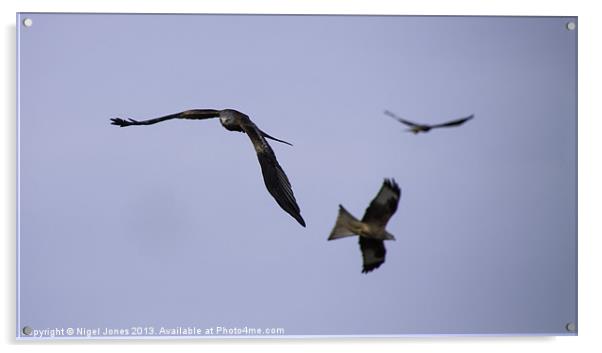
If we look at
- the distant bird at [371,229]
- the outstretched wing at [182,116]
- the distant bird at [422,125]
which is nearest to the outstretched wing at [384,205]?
the distant bird at [371,229]

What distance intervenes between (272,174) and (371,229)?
0.24 meters

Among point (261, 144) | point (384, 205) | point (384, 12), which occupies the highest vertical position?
point (384, 12)

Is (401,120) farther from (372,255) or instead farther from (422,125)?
(372,255)

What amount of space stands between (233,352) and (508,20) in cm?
91

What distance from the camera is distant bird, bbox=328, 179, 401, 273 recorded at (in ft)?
5.92

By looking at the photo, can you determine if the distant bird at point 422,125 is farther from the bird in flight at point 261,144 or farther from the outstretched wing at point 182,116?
the outstretched wing at point 182,116

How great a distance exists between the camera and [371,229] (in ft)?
5.91

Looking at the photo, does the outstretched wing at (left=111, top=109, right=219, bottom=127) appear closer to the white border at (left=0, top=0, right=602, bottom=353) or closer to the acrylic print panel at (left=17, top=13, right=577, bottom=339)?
the acrylic print panel at (left=17, top=13, right=577, bottom=339)

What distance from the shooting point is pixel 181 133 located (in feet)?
5.89

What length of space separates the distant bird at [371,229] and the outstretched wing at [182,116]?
0.34 m

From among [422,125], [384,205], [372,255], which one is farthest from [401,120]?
[372,255]

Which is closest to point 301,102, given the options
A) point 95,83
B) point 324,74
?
point 324,74

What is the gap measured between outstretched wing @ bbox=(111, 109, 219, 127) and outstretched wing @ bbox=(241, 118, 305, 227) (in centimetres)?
7

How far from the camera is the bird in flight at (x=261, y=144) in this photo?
1793 mm
